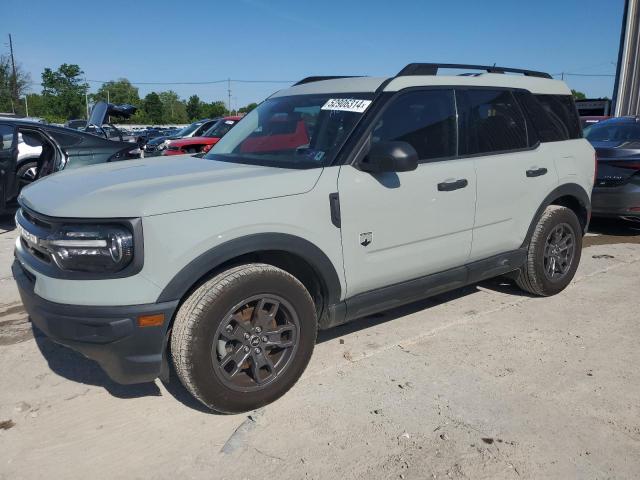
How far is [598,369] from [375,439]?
170 cm

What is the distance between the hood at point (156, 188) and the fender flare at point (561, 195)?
218cm

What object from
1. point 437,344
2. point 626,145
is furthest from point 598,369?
point 626,145

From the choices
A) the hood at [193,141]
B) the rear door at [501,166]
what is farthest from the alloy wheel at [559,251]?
the hood at [193,141]

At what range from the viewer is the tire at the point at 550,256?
4449 mm

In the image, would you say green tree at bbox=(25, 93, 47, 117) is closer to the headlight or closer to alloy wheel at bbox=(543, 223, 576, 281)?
alloy wheel at bbox=(543, 223, 576, 281)

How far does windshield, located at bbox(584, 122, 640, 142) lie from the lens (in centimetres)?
745

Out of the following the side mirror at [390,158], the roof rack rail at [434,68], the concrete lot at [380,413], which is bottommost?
the concrete lot at [380,413]

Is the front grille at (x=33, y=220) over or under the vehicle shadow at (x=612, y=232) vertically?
over

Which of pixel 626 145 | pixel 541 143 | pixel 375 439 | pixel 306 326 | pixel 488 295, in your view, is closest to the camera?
pixel 375 439

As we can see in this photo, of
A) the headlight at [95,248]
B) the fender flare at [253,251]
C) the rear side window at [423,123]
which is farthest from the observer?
the rear side window at [423,123]

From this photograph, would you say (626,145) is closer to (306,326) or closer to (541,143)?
(541,143)

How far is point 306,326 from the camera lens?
10.1ft

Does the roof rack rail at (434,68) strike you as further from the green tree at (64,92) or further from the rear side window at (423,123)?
the green tree at (64,92)

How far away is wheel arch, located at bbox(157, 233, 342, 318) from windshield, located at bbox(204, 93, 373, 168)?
53 cm
